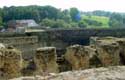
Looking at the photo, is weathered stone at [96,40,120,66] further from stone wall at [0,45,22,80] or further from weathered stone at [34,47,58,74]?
stone wall at [0,45,22,80]

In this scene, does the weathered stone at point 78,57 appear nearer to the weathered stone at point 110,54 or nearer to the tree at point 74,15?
the weathered stone at point 110,54

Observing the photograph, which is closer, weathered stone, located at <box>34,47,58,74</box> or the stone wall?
the stone wall

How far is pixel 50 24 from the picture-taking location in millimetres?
68875

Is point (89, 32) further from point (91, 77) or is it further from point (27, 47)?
point (91, 77)

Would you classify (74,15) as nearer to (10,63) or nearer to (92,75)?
(10,63)

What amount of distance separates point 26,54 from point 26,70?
901cm

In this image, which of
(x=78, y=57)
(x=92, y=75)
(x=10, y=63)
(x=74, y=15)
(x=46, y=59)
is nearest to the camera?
(x=92, y=75)

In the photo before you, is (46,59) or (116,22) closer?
(46,59)

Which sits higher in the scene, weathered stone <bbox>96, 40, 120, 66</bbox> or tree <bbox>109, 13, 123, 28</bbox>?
weathered stone <bbox>96, 40, 120, 66</bbox>

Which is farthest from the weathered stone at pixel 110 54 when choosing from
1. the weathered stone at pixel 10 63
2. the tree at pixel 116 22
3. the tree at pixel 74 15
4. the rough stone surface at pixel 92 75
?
the tree at pixel 74 15

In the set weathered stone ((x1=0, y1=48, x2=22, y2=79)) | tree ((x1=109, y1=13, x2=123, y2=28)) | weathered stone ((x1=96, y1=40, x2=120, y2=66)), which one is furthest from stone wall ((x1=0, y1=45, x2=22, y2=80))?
tree ((x1=109, y1=13, x2=123, y2=28))

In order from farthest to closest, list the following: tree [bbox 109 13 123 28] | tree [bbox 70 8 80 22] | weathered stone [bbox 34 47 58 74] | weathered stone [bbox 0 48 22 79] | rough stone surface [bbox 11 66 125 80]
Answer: tree [bbox 70 8 80 22]
tree [bbox 109 13 123 28]
weathered stone [bbox 34 47 58 74]
weathered stone [bbox 0 48 22 79]
rough stone surface [bbox 11 66 125 80]

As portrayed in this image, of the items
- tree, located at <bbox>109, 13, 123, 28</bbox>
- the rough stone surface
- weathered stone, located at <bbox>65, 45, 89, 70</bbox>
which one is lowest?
tree, located at <bbox>109, 13, 123, 28</bbox>

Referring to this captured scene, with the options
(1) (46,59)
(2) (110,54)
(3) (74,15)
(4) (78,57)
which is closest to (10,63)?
(1) (46,59)
